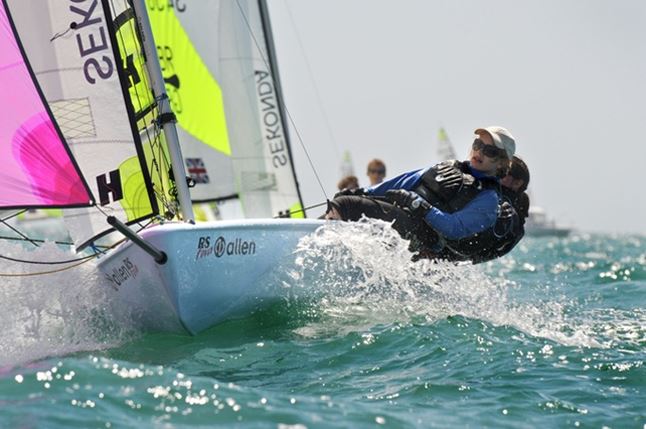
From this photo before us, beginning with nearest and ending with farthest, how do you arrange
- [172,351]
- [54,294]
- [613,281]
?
[172,351]
[54,294]
[613,281]

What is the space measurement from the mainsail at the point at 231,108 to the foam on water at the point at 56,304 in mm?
5008

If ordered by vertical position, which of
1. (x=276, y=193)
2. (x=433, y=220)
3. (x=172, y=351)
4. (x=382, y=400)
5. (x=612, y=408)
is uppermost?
(x=276, y=193)

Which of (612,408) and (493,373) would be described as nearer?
(612,408)

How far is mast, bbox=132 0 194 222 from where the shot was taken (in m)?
5.45

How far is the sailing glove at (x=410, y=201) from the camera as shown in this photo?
5645mm

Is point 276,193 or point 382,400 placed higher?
point 276,193

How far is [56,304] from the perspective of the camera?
17.5ft

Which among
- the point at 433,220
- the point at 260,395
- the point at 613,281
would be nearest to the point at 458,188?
the point at 433,220

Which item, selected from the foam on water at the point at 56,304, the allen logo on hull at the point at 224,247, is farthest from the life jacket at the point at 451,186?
the foam on water at the point at 56,304

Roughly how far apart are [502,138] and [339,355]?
186cm

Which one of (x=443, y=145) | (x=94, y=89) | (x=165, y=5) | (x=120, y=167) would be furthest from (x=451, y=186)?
(x=443, y=145)

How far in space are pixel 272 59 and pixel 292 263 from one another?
555 centimetres

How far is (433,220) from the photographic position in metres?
5.61

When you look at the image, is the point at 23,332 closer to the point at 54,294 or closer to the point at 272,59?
the point at 54,294
